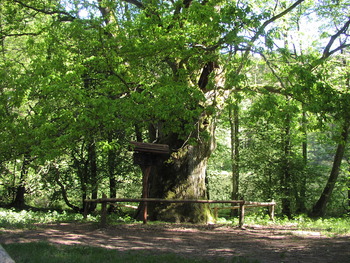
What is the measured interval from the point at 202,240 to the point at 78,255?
343 centimetres

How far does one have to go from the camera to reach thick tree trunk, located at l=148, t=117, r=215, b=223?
1195cm

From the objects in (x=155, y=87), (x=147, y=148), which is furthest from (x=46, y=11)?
(x=147, y=148)

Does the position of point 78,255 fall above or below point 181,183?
below

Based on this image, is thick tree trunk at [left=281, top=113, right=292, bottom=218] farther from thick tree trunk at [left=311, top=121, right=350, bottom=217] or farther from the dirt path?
the dirt path

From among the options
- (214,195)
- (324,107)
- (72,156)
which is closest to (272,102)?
(324,107)

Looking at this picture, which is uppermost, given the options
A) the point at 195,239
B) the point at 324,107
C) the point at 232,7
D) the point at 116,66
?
the point at 232,7

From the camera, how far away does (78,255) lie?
20.4 feet

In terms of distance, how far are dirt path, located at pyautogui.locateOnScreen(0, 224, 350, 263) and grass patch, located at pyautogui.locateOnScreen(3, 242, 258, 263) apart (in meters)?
0.46

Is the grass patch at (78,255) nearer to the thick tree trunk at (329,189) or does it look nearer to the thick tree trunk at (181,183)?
the thick tree trunk at (181,183)

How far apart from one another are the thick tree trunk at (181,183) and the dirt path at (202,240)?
47.2 inches

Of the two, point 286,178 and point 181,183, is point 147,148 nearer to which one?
point 181,183

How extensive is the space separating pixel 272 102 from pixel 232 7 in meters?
2.68

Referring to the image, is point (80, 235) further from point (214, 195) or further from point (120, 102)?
point (214, 195)

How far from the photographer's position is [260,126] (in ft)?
61.7
